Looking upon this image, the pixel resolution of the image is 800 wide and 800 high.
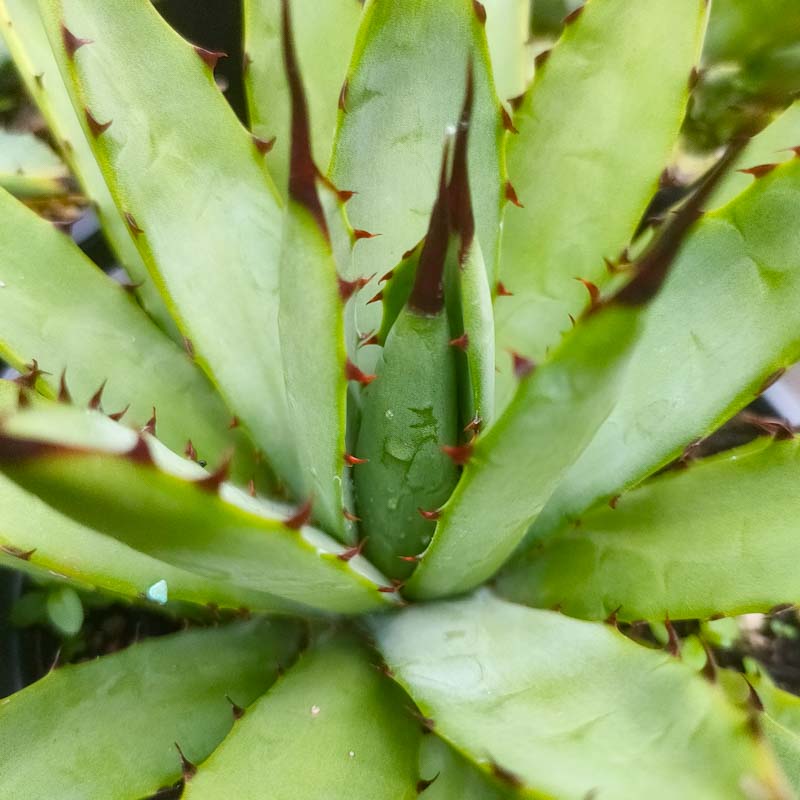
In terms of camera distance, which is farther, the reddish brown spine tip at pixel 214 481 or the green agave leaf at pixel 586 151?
the green agave leaf at pixel 586 151

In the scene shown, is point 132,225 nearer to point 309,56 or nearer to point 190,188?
point 190,188

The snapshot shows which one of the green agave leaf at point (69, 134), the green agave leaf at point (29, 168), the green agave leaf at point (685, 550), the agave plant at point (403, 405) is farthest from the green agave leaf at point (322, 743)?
the green agave leaf at point (29, 168)

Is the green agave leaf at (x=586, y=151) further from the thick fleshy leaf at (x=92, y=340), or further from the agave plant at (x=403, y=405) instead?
the thick fleshy leaf at (x=92, y=340)

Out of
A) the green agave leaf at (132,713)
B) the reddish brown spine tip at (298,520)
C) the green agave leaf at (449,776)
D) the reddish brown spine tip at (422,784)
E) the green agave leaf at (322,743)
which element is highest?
the reddish brown spine tip at (298,520)

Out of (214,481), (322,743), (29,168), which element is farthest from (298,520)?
(29,168)

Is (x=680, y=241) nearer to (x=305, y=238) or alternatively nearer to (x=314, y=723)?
(x=305, y=238)
